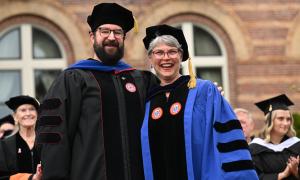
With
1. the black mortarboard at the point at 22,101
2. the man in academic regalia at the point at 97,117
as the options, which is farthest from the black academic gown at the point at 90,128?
the black mortarboard at the point at 22,101

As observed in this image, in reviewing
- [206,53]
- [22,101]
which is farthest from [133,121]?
[206,53]

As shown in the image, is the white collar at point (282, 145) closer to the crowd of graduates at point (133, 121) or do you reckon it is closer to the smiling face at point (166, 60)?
the crowd of graduates at point (133, 121)

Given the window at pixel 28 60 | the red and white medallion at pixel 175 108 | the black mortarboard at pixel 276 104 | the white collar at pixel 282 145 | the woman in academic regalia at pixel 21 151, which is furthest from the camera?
the window at pixel 28 60

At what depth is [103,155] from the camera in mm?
5680

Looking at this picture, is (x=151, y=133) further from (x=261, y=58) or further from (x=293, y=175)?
(x=261, y=58)

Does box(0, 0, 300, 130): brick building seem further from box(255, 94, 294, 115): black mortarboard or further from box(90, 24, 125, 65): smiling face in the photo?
box(90, 24, 125, 65): smiling face

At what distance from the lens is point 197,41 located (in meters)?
15.6

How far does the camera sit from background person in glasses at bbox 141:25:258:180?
18.2 ft

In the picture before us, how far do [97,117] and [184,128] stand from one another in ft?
2.14

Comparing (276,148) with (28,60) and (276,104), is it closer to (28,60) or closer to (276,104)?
(276,104)

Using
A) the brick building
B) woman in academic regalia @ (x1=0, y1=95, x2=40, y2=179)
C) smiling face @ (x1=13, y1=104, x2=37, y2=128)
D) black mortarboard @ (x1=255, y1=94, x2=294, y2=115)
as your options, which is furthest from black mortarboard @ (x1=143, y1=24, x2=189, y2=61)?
the brick building

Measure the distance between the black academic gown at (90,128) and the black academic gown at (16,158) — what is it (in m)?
1.65

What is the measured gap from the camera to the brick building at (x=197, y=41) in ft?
49.0

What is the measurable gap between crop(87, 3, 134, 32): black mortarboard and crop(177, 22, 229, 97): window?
943cm
